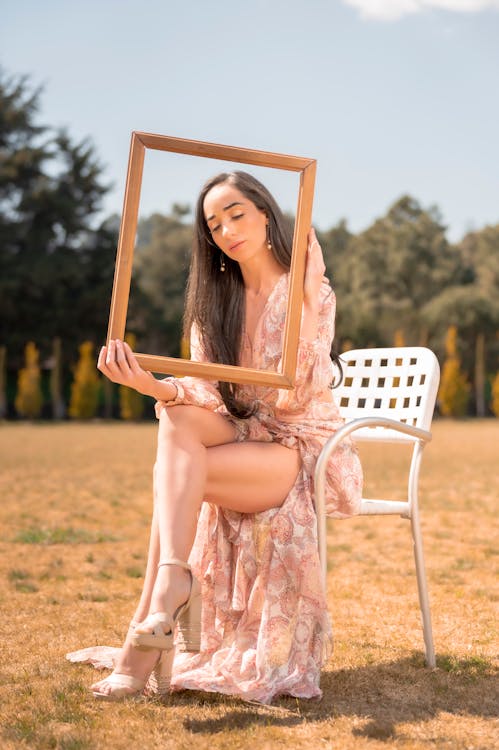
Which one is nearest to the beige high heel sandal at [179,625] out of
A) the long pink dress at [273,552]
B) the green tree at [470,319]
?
the long pink dress at [273,552]

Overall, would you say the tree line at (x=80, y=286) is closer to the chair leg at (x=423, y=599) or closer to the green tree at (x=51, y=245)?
the green tree at (x=51, y=245)

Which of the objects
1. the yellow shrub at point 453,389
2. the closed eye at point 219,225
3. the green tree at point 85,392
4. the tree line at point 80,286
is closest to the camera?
the closed eye at point 219,225

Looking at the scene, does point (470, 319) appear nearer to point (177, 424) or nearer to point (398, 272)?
point (398, 272)

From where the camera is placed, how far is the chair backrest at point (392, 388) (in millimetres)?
2797

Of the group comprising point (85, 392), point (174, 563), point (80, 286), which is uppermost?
point (80, 286)

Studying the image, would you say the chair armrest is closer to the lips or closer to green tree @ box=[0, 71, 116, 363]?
the lips

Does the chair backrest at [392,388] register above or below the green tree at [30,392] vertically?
above

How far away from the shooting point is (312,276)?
2.41 meters

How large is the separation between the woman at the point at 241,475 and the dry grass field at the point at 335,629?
13 cm

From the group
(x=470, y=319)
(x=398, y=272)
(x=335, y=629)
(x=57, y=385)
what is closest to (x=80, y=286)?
(x=57, y=385)

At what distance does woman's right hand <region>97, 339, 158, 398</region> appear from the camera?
2.28 meters

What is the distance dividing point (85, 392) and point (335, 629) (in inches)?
868

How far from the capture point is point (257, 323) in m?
2.58

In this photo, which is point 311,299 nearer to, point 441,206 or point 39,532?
point 39,532
